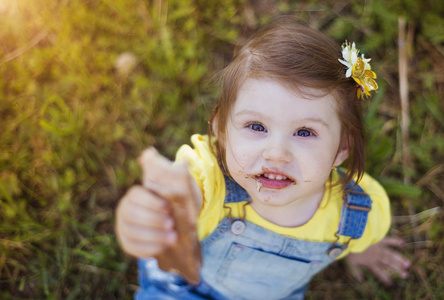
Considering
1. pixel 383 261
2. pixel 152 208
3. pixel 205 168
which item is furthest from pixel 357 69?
pixel 383 261

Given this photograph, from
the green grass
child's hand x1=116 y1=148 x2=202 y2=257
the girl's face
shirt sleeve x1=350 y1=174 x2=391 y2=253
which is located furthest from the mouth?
the green grass

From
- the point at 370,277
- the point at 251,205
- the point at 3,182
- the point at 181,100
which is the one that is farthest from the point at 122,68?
the point at 370,277

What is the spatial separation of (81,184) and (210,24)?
1.03 meters

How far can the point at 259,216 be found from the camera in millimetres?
1202

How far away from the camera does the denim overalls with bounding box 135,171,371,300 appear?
122cm

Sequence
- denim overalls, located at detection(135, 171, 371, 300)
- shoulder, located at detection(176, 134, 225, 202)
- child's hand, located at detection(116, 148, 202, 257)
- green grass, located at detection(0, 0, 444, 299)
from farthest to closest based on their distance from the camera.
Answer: green grass, located at detection(0, 0, 444, 299) < denim overalls, located at detection(135, 171, 371, 300) < shoulder, located at detection(176, 134, 225, 202) < child's hand, located at detection(116, 148, 202, 257)

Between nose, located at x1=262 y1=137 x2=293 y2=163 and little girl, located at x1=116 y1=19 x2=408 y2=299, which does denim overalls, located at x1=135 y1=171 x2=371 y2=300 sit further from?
nose, located at x1=262 y1=137 x2=293 y2=163

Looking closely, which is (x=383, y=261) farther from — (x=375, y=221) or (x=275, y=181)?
(x=275, y=181)

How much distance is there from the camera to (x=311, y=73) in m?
0.97

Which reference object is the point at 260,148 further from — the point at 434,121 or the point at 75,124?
the point at 434,121

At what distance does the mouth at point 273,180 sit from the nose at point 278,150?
52mm

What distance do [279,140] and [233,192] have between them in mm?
299

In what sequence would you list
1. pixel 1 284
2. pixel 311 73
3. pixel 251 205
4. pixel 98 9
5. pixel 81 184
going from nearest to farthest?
pixel 311 73 < pixel 251 205 < pixel 1 284 < pixel 81 184 < pixel 98 9

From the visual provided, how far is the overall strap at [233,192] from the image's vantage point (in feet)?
3.85
